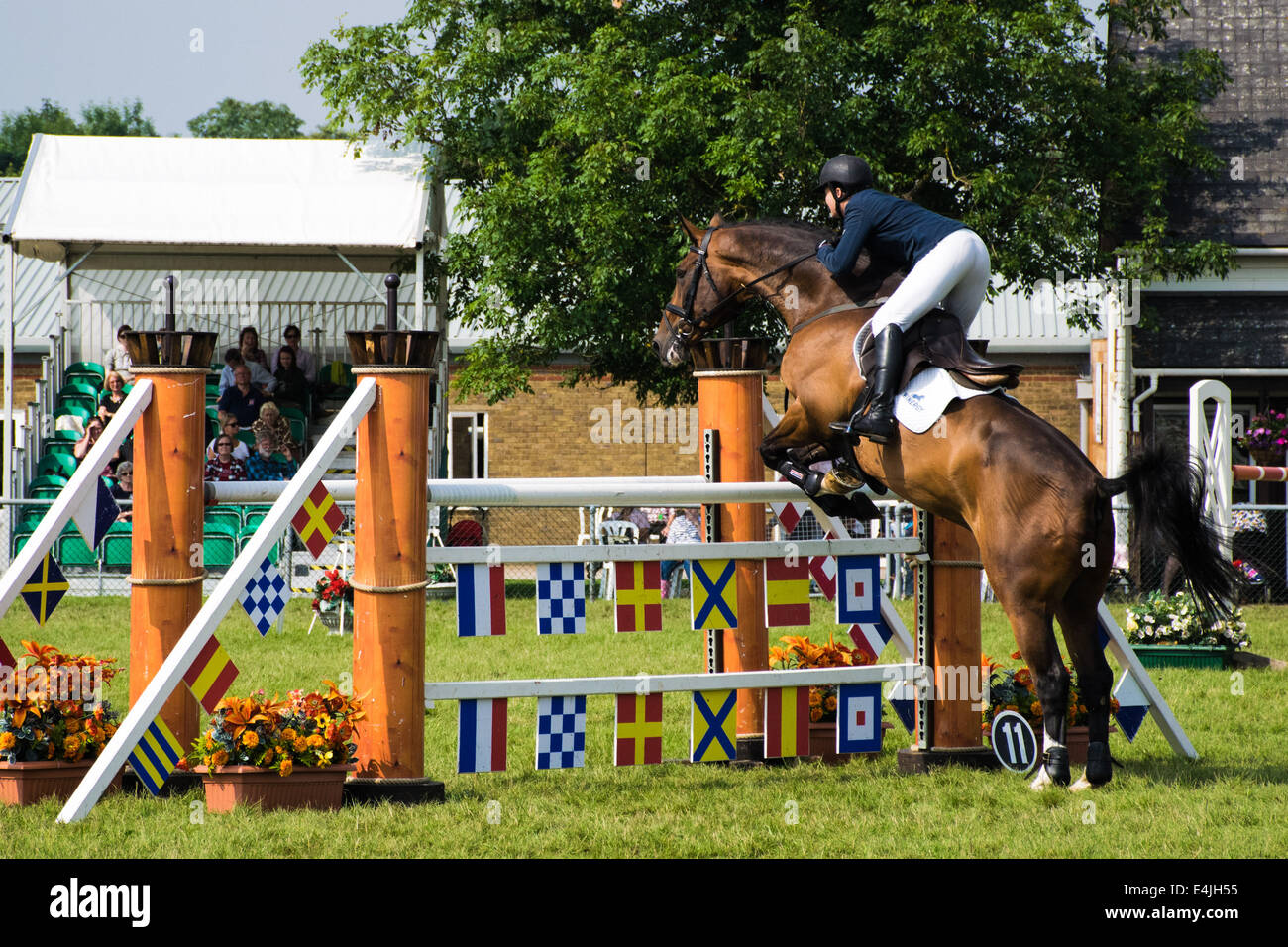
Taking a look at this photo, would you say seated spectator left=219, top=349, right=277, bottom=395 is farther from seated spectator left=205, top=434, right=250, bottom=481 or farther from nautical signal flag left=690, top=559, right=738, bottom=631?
nautical signal flag left=690, top=559, right=738, bottom=631

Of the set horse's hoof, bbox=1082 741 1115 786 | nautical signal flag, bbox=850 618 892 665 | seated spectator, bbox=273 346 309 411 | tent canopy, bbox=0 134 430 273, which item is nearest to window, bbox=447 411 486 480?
tent canopy, bbox=0 134 430 273

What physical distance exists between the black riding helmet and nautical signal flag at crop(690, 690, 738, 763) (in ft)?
7.55

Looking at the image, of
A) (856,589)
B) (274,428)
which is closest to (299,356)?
(274,428)

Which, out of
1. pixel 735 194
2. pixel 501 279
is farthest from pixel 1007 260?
pixel 501 279

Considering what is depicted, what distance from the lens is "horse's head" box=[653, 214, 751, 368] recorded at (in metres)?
6.66

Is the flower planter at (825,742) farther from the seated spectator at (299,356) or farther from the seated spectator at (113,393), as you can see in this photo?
the seated spectator at (299,356)

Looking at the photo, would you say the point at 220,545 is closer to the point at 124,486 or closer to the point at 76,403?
the point at 124,486

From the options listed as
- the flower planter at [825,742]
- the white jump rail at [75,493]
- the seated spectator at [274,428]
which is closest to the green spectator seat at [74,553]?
the seated spectator at [274,428]

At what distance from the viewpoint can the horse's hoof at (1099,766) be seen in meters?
5.79

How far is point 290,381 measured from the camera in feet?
59.8

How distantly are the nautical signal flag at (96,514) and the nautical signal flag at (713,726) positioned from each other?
2641mm

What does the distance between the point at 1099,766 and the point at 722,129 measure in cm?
1214

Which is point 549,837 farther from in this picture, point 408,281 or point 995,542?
point 408,281

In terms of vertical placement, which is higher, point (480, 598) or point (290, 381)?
point (290, 381)
